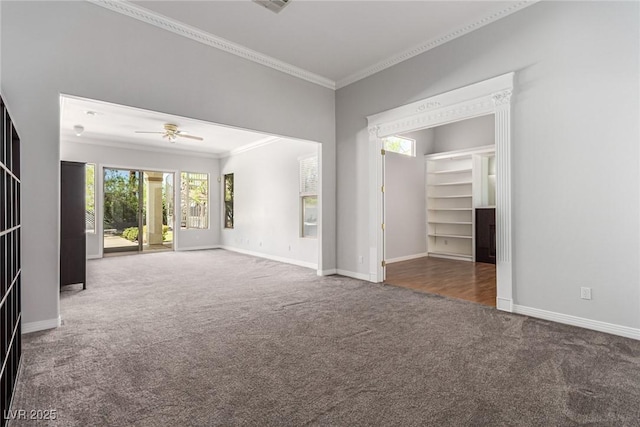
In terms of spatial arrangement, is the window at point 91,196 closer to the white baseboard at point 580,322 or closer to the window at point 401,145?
the window at point 401,145

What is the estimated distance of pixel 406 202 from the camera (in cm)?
753

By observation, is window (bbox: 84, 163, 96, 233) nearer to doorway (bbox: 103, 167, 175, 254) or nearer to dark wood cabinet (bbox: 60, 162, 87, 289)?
doorway (bbox: 103, 167, 175, 254)

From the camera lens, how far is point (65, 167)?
453 centimetres

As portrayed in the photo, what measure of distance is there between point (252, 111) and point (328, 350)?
341 centimetres

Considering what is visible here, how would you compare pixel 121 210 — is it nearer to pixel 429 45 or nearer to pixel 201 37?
pixel 201 37

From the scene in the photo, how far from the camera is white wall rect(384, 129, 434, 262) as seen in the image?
7.13 m

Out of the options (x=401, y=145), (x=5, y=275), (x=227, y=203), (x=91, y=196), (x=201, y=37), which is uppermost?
(x=201, y=37)

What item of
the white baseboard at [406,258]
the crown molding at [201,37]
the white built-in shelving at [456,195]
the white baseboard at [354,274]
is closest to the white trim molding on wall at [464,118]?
the white baseboard at [354,274]

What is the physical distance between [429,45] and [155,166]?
769 cm

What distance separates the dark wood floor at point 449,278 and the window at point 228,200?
17.0ft

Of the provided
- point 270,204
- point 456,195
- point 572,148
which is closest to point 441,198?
point 456,195

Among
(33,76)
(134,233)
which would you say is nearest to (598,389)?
(33,76)

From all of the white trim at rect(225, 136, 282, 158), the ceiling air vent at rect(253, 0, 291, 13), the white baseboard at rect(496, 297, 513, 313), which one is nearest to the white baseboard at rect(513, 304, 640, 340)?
the white baseboard at rect(496, 297, 513, 313)

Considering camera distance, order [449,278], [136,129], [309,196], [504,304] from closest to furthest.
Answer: [504,304], [449,278], [309,196], [136,129]
